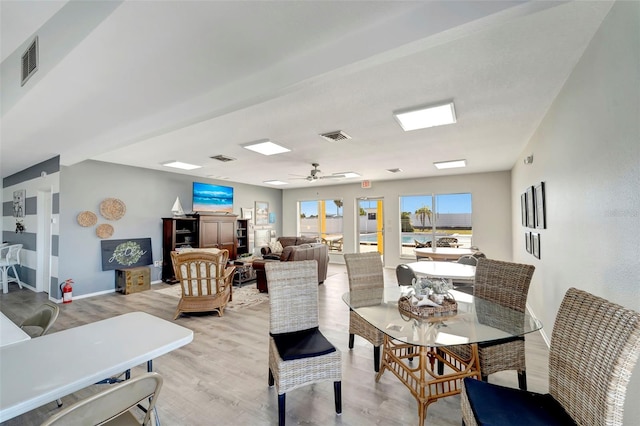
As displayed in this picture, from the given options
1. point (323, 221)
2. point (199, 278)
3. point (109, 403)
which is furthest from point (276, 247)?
point (109, 403)

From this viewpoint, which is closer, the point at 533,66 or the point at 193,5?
the point at 193,5

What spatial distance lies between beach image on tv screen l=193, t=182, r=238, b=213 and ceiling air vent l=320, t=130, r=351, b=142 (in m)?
4.78

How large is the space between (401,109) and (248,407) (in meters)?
3.03

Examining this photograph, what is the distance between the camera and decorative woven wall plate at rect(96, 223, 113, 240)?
5.45 metres

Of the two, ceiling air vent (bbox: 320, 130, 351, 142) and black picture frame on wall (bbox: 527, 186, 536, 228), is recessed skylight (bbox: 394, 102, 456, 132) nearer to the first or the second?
ceiling air vent (bbox: 320, 130, 351, 142)

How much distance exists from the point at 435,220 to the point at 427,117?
5014 mm

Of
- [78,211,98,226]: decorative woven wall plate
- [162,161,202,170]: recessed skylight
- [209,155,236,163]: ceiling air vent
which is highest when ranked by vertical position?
[162,161,202,170]: recessed skylight

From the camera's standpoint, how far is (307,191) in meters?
9.52

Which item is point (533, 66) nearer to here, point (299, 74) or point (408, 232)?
point (299, 74)

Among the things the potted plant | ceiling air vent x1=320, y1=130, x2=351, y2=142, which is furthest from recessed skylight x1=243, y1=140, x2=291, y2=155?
the potted plant

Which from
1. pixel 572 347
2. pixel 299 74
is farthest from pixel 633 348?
pixel 299 74

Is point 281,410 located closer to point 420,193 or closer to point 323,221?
point 420,193

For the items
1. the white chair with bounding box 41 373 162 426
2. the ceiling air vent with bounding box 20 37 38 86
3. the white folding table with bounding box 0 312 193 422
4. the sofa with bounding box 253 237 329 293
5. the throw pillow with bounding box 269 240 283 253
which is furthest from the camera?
the throw pillow with bounding box 269 240 283 253

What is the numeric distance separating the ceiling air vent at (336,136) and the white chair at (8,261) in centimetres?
720
